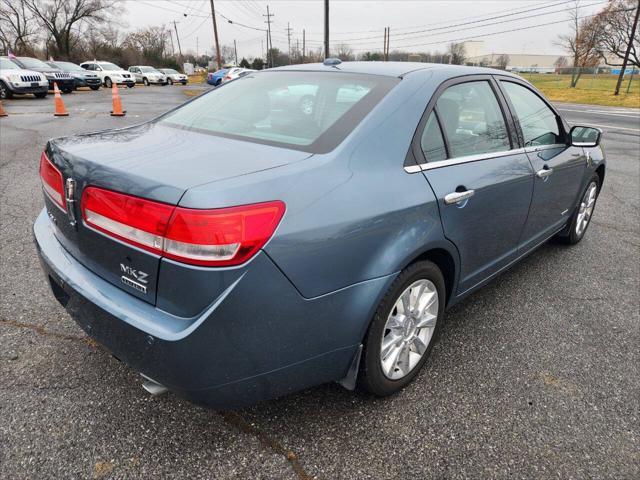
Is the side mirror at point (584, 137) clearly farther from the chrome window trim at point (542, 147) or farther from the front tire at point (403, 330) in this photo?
the front tire at point (403, 330)

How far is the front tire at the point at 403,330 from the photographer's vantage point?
6.45 ft

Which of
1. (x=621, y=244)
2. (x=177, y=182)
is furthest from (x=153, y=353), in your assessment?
(x=621, y=244)

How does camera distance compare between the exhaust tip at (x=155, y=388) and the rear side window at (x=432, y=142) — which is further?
the rear side window at (x=432, y=142)

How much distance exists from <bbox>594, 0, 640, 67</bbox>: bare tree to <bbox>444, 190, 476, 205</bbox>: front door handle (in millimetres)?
45464

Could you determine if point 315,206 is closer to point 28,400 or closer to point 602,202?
point 28,400

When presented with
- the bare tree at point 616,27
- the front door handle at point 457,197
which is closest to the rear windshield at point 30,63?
the front door handle at point 457,197

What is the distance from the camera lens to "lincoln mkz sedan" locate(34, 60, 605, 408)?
59.2 inches

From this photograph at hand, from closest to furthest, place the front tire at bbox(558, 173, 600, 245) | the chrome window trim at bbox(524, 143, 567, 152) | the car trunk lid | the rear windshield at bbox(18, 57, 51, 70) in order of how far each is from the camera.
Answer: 1. the car trunk lid
2. the chrome window trim at bbox(524, 143, 567, 152)
3. the front tire at bbox(558, 173, 600, 245)
4. the rear windshield at bbox(18, 57, 51, 70)

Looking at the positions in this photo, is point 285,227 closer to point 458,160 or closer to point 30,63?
point 458,160

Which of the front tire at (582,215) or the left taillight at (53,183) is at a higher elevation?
the left taillight at (53,183)

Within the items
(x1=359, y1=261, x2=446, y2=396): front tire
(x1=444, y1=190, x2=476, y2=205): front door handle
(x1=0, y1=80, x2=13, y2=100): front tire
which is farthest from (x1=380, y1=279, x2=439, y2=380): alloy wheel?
(x1=0, y1=80, x2=13, y2=100): front tire

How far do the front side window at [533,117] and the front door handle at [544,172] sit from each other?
7.6 inches

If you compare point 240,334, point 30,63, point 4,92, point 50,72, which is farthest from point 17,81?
point 240,334

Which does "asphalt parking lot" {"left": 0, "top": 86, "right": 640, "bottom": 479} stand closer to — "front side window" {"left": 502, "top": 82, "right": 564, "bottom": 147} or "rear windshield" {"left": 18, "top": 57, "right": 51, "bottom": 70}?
"front side window" {"left": 502, "top": 82, "right": 564, "bottom": 147}
